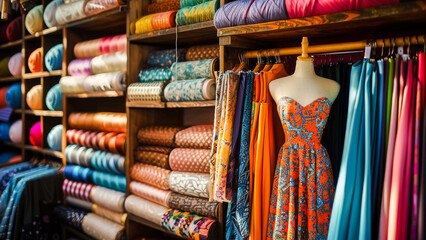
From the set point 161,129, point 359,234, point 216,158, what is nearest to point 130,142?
point 161,129

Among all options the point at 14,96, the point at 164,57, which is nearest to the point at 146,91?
the point at 164,57

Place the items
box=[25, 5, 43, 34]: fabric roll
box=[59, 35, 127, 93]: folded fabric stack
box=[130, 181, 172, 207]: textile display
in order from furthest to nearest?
box=[25, 5, 43, 34]: fabric roll
box=[59, 35, 127, 93]: folded fabric stack
box=[130, 181, 172, 207]: textile display

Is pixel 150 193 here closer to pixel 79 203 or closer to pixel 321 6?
pixel 79 203

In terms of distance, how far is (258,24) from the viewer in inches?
71.6

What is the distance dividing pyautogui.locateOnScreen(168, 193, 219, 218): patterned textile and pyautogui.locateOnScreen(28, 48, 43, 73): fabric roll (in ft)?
7.36

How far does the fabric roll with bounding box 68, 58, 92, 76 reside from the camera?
3.20m

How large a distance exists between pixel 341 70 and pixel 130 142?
1.63 m

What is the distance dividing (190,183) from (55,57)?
6.63 ft

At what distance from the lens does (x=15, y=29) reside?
4.14m

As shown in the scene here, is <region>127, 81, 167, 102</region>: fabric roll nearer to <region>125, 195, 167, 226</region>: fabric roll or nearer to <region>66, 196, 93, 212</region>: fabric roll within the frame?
<region>125, 195, 167, 226</region>: fabric roll

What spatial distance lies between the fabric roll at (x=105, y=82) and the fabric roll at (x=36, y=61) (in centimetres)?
95

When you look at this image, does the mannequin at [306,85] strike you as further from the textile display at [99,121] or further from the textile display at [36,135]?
the textile display at [36,135]

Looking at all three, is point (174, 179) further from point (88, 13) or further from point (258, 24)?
point (88, 13)

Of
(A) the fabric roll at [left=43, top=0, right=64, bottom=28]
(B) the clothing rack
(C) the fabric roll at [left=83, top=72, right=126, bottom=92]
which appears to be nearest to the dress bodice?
(B) the clothing rack
